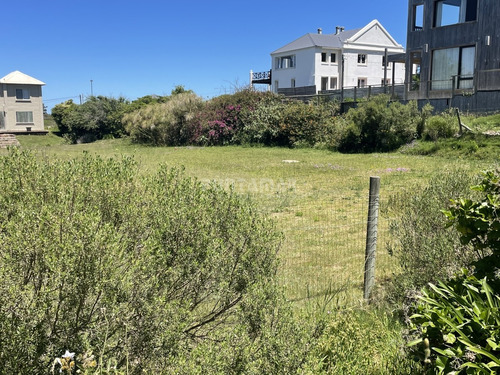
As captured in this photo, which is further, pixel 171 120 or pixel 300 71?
pixel 300 71

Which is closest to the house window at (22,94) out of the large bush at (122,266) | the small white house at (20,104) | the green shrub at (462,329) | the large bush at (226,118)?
the small white house at (20,104)

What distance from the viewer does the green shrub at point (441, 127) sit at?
18.7m

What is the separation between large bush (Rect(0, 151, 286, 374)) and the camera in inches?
86.4

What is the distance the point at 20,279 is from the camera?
222 cm

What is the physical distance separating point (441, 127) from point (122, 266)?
18.9 m

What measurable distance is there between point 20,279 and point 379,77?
51861 millimetres

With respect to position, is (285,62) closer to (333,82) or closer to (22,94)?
(333,82)

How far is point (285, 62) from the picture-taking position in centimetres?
5150

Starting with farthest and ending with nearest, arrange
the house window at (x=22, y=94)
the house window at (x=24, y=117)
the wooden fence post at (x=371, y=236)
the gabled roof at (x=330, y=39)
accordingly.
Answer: the house window at (x=22, y=94), the house window at (x=24, y=117), the gabled roof at (x=330, y=39), the wooden fence post at (x=371, y=236)

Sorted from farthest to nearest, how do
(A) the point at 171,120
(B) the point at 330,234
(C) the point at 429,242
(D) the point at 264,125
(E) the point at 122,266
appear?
(A) the point at 171,120
(D) the point at 264,125
(B) the point at 330,234
(C) the point at 429,242
(E) the point at 122,266

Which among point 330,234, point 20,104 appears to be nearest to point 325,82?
point 20,104

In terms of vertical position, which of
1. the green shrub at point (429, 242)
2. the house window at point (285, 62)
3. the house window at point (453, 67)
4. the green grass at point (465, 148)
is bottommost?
the green shrub at point (429, 242)

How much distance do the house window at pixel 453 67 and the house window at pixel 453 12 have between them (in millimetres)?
1476

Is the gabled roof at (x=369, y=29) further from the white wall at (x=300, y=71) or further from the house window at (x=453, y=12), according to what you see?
the house window at (x=453, y=12)
